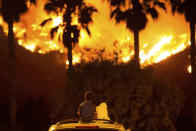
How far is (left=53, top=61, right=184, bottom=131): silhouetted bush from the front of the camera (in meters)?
21.3

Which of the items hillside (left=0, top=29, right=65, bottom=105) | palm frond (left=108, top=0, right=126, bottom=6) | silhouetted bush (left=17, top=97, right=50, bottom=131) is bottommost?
silhouetted bush (left=17, top=97, right=50, bottom=131)

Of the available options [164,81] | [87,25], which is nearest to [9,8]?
[87,25]

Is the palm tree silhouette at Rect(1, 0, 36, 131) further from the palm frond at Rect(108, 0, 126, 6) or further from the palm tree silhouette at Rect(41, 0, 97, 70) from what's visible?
the palm frond at Rect(108, 0, 126, 6)

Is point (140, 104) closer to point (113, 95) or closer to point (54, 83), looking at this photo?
point (113, 95)

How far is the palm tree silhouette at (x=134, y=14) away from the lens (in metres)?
32.4

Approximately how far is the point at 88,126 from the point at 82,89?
1500 cm

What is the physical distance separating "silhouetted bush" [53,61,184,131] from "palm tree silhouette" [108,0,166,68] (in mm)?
9742

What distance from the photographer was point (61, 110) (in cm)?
2231

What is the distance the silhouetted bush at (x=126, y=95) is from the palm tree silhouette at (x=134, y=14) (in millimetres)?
9742

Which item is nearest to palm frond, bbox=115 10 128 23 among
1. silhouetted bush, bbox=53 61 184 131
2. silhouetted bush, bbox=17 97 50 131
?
silhouetted bush, bbox=17 97 50 131

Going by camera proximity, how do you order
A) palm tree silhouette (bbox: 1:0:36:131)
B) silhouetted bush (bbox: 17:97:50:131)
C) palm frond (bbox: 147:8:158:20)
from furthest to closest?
palm frond (bbox: 147:8:158:20), silhouetted bush (bbox: 17:97:50:131), palm tree silhouette (bbox: 1:0:36:131)

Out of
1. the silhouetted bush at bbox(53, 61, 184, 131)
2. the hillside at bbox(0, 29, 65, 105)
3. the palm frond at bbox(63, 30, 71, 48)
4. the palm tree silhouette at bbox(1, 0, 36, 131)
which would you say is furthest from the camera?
the hillside at bbox(0, 29, 65, 105)

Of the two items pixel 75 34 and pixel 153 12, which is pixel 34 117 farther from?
pixel 153 12

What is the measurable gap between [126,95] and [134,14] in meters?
12.1
